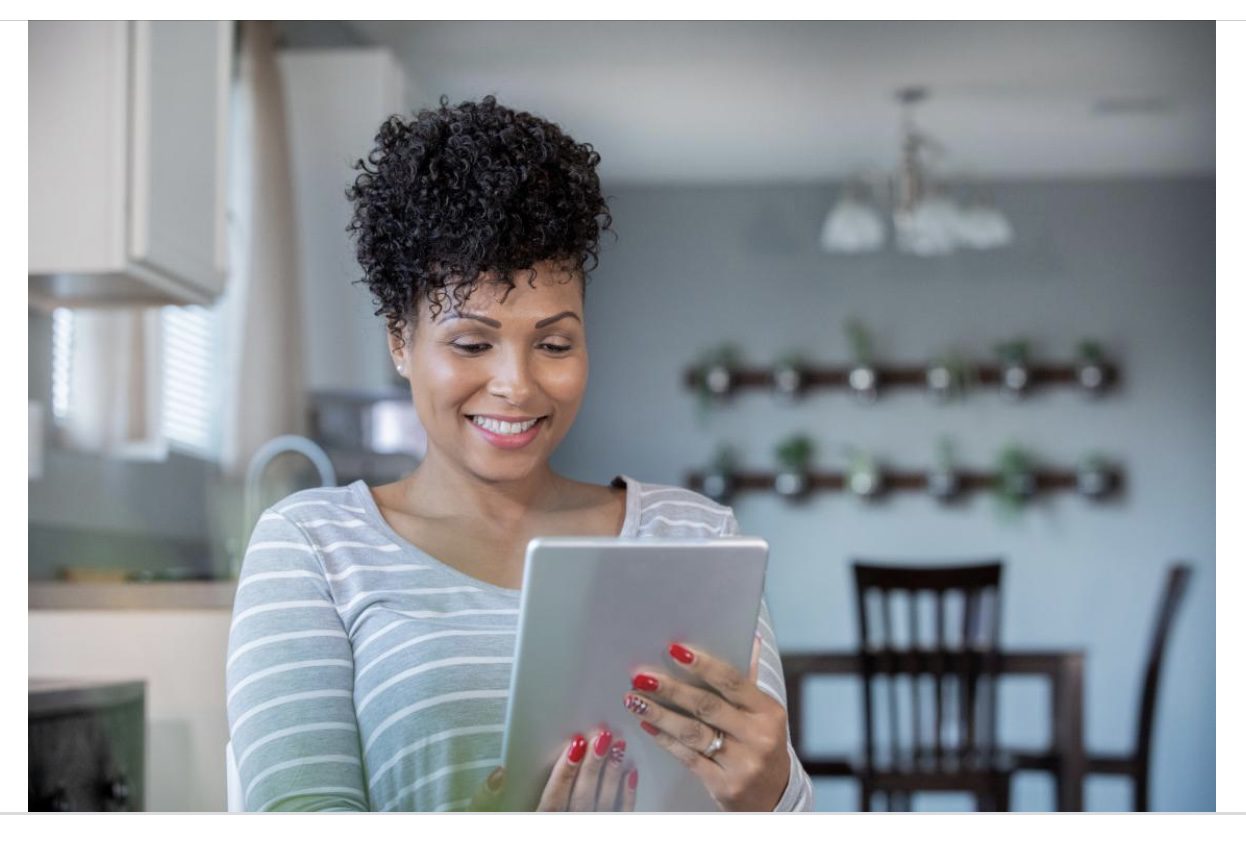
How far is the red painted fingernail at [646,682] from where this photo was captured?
1127 mm

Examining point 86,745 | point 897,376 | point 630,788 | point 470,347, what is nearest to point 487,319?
point 470,347

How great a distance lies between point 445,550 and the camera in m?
1.32

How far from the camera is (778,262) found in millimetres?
5074

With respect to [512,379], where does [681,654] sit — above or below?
below

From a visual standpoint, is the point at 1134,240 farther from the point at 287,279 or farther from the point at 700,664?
the point at 700,664

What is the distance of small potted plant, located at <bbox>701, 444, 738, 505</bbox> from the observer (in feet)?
16.4

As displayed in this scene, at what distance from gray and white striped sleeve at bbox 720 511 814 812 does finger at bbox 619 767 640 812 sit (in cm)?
11

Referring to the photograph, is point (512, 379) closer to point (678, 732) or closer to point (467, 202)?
point (467, 202)

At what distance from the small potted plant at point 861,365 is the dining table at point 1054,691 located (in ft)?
4.74

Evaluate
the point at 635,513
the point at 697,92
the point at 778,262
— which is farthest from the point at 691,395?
the point at 635,513

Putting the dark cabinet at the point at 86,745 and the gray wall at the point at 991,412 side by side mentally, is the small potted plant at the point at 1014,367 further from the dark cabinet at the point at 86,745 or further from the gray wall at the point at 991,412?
the dark cabinet at the point at 86,745

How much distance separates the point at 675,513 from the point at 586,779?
12.7 inches

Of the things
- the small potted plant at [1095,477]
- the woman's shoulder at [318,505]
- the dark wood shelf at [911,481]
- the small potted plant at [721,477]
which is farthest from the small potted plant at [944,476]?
the woman's shoulder at [318,505]
